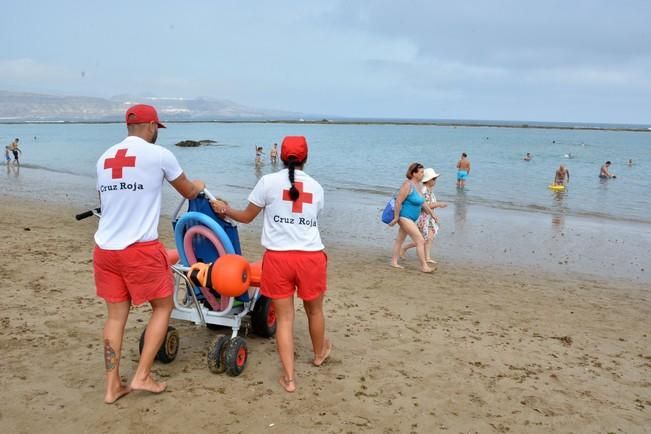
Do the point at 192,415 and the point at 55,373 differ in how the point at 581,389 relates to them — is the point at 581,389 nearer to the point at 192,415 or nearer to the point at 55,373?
the point at 192,415

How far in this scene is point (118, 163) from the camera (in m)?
3.49

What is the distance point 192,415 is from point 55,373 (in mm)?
1338

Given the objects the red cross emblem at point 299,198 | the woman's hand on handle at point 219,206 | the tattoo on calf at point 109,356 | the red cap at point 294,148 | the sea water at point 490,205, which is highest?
the red cap at point 294,148

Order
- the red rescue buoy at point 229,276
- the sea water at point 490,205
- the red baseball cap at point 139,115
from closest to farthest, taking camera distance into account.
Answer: the red baseball cap at point 139,115 → the red rescue buoy at point 229,276 → the sea water at point 490,205

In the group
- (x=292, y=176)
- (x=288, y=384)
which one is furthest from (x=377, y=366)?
(x=292, y=176)

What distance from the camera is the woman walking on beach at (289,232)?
12.8 ft

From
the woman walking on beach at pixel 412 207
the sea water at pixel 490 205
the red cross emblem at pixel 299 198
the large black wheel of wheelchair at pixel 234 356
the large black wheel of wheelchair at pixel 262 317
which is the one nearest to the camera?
the red cross emblem at pixel 299 198

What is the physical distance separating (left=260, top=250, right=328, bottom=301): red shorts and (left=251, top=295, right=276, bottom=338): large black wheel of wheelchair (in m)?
0.98

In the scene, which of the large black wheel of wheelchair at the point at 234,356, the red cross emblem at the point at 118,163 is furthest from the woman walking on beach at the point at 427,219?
the red cross emblem at the point at 118,163

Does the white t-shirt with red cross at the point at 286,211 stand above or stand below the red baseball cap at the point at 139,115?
below

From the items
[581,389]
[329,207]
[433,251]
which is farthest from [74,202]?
[581,389]

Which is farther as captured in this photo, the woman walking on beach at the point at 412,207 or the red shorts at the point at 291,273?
the woman walking on beach at the point at 412,207

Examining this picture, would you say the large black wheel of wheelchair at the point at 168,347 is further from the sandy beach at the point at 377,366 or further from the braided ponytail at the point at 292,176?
the braided ponytail at the point at 292,176

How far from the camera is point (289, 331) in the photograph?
408 centimetres
